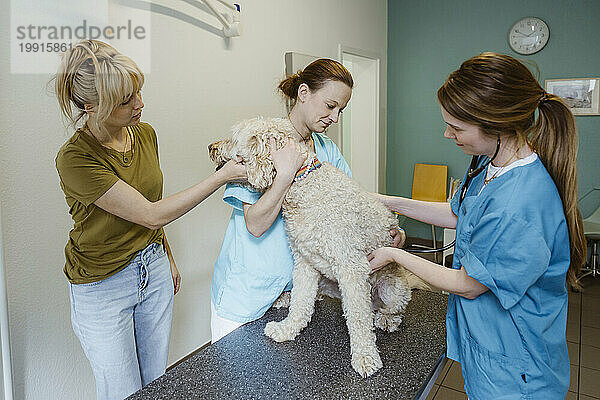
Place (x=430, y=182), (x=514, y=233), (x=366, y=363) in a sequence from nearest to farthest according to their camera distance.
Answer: (x=514, y=233), (x=366, y=363), (x=430, y=182)

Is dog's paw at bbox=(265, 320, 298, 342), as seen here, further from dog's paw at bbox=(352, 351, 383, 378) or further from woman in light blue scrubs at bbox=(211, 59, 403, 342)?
dog's paw at bbox=(352, 351, 383, 378)

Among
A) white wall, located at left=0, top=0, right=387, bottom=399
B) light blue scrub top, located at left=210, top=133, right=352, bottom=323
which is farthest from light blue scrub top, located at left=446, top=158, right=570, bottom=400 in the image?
white wall, located at left=0, top=0, right=387, bottom=399

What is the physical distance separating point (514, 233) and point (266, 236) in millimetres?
682

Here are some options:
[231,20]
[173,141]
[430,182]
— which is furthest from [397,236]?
[430,182]

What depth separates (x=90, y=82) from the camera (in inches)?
48.6

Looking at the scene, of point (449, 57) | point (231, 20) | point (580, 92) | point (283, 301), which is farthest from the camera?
point (449, 57)

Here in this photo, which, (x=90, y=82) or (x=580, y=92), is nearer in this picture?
(x=90, y=82)

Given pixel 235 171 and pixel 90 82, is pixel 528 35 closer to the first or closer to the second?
pixel 235 171

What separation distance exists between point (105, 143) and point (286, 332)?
71 centimetres

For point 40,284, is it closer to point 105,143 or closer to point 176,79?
point 105,143

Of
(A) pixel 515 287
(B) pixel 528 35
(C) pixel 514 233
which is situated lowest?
(A) pixel 515 287

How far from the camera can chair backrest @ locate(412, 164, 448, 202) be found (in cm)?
472

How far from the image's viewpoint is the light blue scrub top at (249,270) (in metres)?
1.39

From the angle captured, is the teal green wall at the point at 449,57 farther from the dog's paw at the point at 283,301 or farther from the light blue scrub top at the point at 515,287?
the light blue scrub top at the point at 515,287
